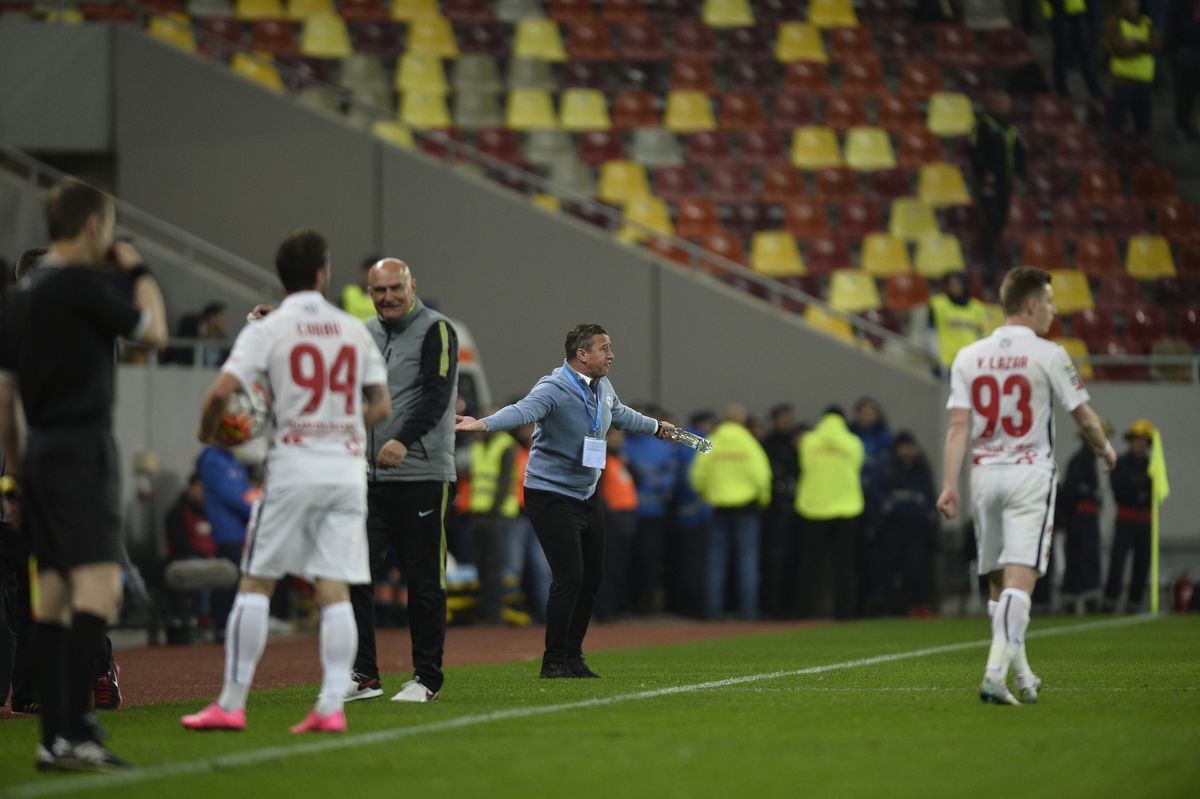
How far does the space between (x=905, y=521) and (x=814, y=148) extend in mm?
6765

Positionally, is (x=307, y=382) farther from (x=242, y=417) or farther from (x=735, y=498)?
(x=735, y=498)

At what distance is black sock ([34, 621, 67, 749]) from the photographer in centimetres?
681

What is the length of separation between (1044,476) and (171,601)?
10773 mm

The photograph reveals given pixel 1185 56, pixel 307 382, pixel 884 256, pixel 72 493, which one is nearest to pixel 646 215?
pixel 884 256

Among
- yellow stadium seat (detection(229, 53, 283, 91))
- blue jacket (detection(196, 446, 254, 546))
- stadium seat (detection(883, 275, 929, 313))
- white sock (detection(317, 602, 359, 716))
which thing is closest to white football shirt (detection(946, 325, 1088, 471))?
white sock (detection(317, 602, 359, 716))

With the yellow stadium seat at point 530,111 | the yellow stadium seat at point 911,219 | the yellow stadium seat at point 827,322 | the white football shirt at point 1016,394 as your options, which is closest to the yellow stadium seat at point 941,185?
the yellow stadium seat at point 911,219

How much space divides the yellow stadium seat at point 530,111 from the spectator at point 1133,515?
8729mm

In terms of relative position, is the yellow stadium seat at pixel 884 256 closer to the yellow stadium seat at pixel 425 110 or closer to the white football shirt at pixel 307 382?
the yellow stadium seat at pixel 425 110

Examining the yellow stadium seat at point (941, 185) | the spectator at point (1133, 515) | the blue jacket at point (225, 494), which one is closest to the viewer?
the blue jacket at point (225, 494)

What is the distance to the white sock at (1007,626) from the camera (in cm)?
A: 848

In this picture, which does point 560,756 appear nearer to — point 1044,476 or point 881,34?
point 1044,476

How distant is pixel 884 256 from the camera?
24.0 meters

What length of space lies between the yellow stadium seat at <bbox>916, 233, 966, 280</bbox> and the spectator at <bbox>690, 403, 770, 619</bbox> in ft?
15.7

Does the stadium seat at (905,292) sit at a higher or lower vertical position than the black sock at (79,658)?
higher
